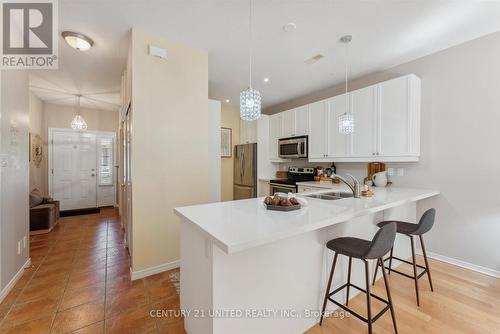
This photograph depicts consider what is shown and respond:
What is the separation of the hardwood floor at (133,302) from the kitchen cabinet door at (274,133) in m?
2.98

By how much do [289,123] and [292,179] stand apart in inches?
45.5

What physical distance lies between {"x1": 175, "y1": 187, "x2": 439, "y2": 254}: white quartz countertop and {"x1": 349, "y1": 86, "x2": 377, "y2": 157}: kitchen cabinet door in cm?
145

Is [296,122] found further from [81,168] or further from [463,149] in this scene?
[81,168]

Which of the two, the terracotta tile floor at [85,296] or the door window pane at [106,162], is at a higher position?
the door window pane at [106,162]

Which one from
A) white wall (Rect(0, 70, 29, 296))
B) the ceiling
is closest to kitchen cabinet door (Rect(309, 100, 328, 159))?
the ceiling

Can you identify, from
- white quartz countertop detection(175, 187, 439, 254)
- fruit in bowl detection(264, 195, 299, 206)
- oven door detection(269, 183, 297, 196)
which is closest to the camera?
white quartz countertop detection(175, 187, 439, 254)

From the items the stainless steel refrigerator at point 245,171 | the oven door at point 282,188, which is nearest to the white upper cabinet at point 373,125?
the oven door at point 282,188

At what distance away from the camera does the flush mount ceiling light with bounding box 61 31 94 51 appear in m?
2.38

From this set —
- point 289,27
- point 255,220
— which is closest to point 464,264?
point 255,220

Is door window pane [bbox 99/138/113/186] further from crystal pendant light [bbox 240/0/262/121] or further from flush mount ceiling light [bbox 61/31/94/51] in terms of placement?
crystal pendant light [bbox 240/0/262/121]

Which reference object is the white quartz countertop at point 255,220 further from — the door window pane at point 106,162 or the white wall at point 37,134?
the door window pane at point 106,162

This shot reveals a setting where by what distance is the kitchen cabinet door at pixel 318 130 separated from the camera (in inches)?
145

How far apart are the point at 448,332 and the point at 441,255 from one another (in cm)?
151

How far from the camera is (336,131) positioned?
3.51 m
